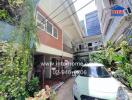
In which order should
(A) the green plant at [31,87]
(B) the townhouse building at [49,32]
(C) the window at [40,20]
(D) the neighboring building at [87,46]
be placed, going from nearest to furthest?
(A) the green plant at [31,87]
(C) the window at [40,20]
(B) the townhouse building at [49,32]
(D) the neighboring building at [87,46]

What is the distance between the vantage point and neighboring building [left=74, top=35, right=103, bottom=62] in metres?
37.8

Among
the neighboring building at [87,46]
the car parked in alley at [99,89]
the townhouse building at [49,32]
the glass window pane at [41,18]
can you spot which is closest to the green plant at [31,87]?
the townhouse building at [49,32]

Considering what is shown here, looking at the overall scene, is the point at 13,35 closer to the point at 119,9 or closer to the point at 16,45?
the point at 16,45

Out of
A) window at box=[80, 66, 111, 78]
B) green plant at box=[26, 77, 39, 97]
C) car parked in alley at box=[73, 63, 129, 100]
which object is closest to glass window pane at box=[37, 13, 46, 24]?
green plant at box=[26, 77, 39, 97]

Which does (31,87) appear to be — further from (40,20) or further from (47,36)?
(47,36)

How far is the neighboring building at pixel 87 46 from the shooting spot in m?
37.8

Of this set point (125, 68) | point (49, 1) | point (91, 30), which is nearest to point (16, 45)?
point (49, 1)

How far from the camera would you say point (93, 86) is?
6.62 metres

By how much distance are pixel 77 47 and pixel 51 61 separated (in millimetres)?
23469

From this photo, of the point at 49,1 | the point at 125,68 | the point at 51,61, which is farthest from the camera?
the point at 51,61

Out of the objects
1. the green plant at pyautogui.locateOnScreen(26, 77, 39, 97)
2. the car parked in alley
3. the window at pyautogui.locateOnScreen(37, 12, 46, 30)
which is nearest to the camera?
the car parked in alley

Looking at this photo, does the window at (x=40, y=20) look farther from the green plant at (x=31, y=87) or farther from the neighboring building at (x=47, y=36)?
the green plant at (x=31, y=87)

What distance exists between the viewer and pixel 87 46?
38719mm

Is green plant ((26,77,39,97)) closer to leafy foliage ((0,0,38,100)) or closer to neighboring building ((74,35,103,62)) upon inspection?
leafy foliage ((0,0,38,100))
